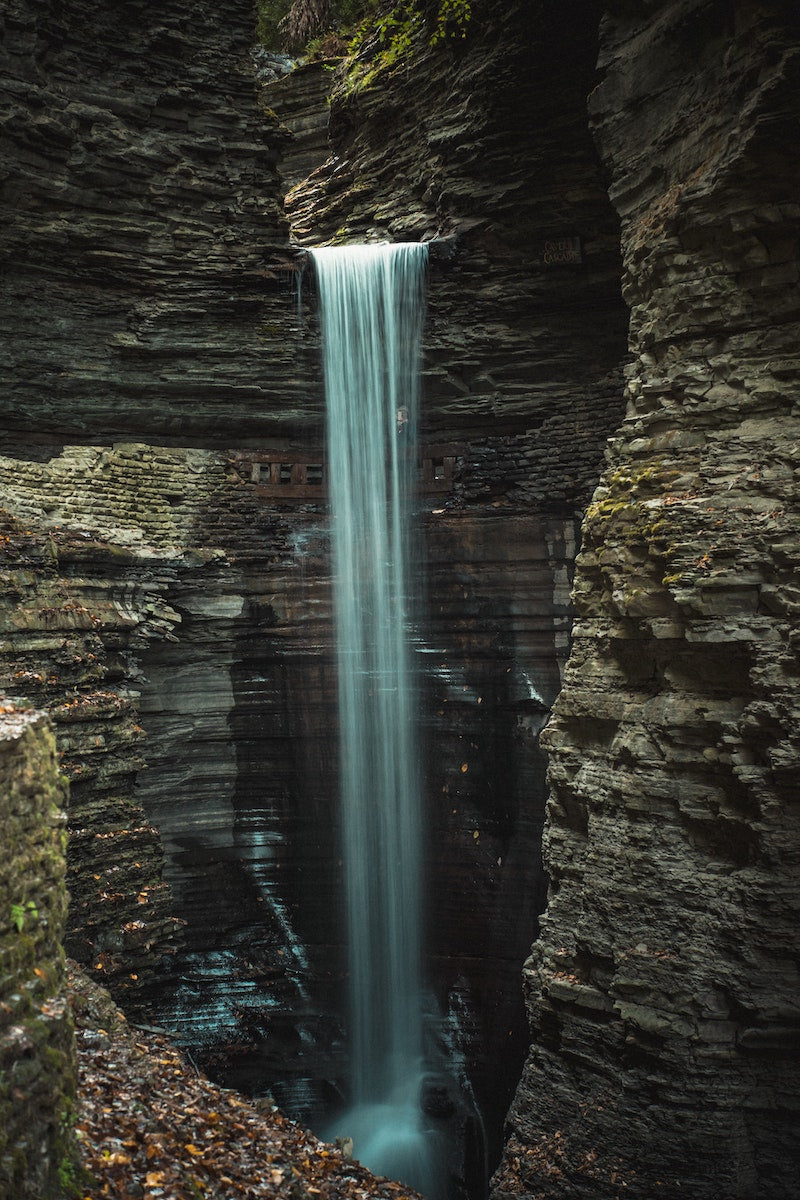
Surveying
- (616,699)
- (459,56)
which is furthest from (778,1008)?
(459,56)

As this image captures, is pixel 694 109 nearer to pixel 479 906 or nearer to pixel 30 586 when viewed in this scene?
pixel 30 586

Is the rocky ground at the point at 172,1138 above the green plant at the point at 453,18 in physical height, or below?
below

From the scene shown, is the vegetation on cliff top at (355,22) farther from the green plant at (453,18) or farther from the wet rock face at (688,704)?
the wet rock face at (688,704)

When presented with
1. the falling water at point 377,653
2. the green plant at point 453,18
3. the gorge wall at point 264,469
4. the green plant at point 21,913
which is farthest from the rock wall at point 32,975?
the green plant at point 453,18

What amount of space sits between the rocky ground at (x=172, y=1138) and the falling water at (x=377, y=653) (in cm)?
410

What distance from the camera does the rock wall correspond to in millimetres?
4213

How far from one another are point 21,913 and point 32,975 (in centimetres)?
34

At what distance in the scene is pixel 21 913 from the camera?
4574 mm

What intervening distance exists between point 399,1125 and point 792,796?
7688mm

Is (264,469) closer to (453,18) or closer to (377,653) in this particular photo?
(377,653)

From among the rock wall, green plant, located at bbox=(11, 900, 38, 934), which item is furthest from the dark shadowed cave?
green plant, located at bbox=(11, 900, 38, 934)

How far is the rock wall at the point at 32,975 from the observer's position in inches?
166

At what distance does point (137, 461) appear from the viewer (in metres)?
13.6

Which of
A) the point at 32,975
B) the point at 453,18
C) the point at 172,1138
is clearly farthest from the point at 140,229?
the point at 172,1138
